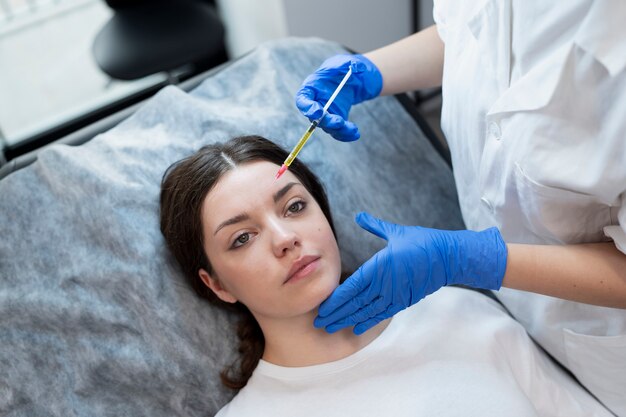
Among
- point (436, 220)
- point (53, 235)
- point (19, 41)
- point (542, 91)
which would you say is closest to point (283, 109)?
point (436, 220)

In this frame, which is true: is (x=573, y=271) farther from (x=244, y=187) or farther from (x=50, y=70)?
(x=50, y=70)

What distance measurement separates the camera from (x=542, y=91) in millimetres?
971

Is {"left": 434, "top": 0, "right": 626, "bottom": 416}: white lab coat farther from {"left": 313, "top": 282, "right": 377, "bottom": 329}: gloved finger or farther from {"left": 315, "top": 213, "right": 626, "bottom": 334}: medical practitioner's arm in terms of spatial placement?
{"left": 313, "top": 282, "right": 377, "bottom": 329}: gloved finger

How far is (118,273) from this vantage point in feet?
4.26

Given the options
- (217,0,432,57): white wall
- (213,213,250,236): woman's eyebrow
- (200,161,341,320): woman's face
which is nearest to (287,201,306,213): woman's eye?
(200,161,341,320): woman's face

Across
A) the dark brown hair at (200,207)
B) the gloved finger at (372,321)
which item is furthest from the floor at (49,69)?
the gloved finger at (372,321)

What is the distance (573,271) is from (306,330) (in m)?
0.53

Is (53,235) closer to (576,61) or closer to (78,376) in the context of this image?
(78,376)

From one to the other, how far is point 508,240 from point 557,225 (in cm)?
19

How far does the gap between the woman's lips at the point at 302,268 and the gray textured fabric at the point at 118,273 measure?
0.29 meters

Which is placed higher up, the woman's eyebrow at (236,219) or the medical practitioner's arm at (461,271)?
the woman's eyebrow at (236,219)

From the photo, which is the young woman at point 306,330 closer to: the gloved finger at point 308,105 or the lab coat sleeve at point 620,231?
the gloved finger at point 308,105

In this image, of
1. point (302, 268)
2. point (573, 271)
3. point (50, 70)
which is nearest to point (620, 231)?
point (573, 271)

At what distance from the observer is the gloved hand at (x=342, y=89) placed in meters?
1.25
